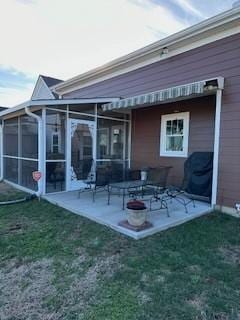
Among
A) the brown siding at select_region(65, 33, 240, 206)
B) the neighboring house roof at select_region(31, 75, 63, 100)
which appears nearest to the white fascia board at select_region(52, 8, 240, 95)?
the brown siding at select_region(65, 33, 240, 206)

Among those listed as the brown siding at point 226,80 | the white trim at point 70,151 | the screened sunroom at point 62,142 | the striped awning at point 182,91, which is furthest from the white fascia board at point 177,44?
the white trim at point 70,151

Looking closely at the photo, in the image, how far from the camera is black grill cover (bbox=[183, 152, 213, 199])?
6.46 meters

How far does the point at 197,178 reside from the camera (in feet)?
21.7

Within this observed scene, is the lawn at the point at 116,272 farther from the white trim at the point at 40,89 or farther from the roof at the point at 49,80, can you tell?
the roof at the point at 49,80

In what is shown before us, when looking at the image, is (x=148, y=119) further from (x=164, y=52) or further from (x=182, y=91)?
(x=182, y=91)

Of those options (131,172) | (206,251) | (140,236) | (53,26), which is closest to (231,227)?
(206,251)

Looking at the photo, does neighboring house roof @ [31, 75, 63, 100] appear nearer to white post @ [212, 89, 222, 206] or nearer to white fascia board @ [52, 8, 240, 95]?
white fascia board @ [52, 8, 240, 95]

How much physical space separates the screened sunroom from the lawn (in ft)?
8.44

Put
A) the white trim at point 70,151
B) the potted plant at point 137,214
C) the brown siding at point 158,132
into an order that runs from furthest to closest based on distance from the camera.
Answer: the white trim at point 70,151, the brown siding at point 158,132, the potted plant at point 137,214

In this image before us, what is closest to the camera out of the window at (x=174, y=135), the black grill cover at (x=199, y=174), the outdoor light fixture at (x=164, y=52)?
the black grill cover at (x=199, y=174)

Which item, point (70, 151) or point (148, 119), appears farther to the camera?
point (148, 119)

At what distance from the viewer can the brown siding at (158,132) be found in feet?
22.3

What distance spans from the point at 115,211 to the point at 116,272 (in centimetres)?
234

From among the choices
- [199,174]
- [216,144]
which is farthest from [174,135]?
[216,144]
